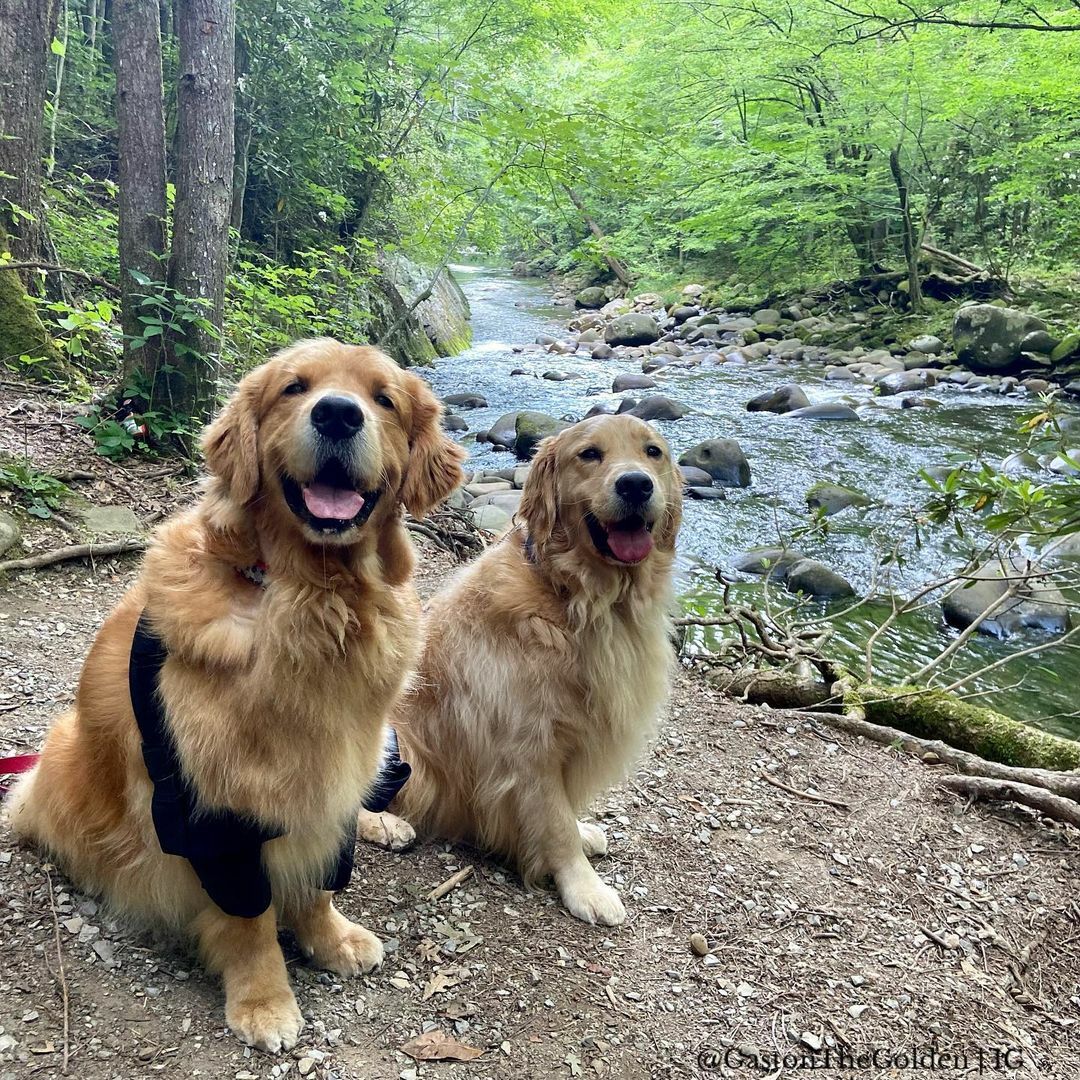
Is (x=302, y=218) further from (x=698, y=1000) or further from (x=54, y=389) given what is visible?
(x=698, y=1000)

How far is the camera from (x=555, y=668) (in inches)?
118

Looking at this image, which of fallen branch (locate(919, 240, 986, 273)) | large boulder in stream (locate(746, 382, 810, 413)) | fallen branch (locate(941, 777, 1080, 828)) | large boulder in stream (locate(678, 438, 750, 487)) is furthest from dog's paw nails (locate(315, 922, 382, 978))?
fallen branch (locate(919, 240, 986, 273))

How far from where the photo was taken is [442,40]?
11.3 m

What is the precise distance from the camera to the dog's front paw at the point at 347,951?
7.74 ft

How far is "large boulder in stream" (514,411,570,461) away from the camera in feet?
34.1

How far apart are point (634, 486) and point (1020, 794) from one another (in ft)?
7.24

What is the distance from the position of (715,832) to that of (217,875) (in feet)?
6.92

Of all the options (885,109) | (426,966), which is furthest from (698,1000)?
(885,109)

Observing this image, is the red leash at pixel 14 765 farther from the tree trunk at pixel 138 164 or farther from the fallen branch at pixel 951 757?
the fallen branch at pixel 951 757

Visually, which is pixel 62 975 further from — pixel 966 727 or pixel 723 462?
pixel 723 462

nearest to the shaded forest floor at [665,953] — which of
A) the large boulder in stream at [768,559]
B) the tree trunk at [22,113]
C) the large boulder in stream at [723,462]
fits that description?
the large boulder in stream at [768,559]

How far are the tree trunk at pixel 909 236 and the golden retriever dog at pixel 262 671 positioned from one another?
62.7 feet

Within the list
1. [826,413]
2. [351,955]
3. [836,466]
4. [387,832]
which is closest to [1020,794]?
[387,832]

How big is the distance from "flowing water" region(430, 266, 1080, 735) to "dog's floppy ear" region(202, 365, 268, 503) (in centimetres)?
437
